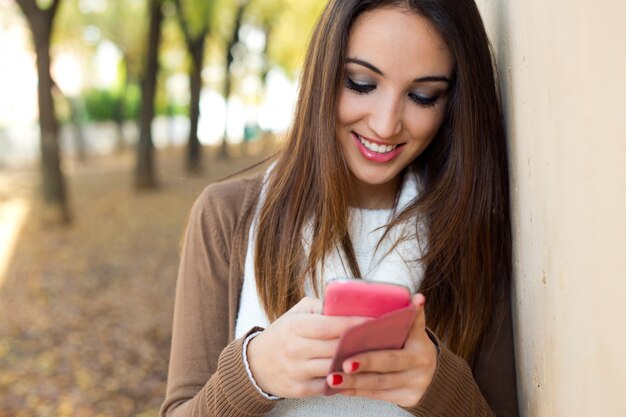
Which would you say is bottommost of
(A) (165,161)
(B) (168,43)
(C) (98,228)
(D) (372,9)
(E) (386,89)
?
(A) (165,161)

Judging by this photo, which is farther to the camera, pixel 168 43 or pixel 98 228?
pixel 168 43

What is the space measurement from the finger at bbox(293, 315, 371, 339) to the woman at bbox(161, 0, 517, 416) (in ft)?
1.31

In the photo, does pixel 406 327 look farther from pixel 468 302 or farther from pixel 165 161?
pixel 165 161

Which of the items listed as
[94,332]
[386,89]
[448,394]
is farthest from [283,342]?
[94,332]

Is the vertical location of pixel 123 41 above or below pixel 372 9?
below

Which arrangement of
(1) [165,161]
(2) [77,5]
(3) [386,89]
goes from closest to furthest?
1. (3) [386,89]
2. (2) [77,5]
3. (1) [165,161]

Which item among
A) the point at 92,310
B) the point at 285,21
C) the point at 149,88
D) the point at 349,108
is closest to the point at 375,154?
the point at 349,108

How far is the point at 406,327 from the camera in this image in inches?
54.1

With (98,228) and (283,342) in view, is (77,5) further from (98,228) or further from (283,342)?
(283,342)

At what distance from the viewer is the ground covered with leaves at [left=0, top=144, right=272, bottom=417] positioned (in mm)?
6207

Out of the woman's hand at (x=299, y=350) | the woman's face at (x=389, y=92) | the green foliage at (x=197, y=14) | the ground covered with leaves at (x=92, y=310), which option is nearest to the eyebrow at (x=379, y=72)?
the woman's face at (x=389, y=92)

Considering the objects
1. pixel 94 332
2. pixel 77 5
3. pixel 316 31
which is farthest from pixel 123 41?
pixel 316 31

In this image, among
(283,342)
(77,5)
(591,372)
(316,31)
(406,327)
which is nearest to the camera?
(591,372)

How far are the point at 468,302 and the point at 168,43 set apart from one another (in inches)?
904
